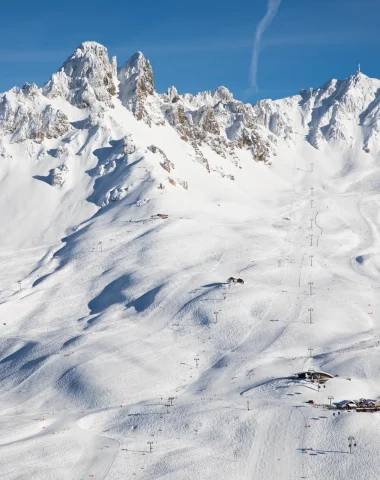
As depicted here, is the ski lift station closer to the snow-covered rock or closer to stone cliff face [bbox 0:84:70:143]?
the snow-covered rock

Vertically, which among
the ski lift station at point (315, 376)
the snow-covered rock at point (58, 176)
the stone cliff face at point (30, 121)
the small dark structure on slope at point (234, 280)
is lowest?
the ski lift station at point (315, 376)

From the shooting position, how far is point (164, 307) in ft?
324

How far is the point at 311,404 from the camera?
204ft

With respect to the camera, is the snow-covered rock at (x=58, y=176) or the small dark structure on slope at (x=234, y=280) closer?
the small dark structure on slope at (x=234, y=280)

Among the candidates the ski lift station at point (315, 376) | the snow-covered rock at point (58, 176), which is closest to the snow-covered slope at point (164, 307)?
the snow-covered rock at point (58, 176)

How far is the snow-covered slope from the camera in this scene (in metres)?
56.1

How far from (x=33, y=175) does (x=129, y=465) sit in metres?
Result: 130

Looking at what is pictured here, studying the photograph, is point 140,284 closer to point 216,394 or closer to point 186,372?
point 186,372

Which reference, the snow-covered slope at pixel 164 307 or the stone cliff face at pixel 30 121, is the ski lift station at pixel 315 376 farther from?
the stone cliff face at pixel 30 121

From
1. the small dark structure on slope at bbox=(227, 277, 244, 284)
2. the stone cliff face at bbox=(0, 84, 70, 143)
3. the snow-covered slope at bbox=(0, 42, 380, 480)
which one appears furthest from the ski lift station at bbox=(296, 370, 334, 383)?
the stone cliff face at bbox=(0, 84, 70, 143)

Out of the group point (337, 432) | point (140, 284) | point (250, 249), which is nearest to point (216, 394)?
point (337, 432)

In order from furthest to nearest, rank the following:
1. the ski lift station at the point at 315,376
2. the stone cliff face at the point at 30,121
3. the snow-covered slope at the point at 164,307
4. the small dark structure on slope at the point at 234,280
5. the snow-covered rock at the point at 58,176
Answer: the stone cliff face at the point at 30,121 < the snow-covered rock at the point at 58,176 < the small dark structure on slope at the point at 234,280 < the ski lift station at the point at 315,376 < the snow-covered slope at the point at 164,307

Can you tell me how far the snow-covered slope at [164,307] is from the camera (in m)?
56.1

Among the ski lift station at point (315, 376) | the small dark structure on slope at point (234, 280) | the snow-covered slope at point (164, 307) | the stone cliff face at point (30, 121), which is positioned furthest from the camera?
the stone cliff face at point (30, 121)
